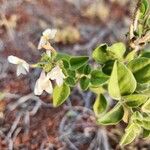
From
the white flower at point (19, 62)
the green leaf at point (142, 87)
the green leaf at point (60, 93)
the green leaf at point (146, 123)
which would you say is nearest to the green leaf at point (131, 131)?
the green leaf at point (146, 123)

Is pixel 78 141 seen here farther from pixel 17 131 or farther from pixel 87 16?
pixel 87 16

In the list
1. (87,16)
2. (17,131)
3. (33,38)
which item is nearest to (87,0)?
(87,16)

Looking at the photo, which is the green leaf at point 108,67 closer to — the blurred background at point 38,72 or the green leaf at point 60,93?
the green leaf at point 60,93

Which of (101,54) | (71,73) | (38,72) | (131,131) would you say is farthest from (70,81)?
(38,72)

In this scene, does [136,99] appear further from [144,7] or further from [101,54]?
[144,7]

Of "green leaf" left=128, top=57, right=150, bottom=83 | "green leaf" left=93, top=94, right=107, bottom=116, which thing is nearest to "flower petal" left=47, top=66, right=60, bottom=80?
"green leaf" left=128, top=57, right=150, bottom=83

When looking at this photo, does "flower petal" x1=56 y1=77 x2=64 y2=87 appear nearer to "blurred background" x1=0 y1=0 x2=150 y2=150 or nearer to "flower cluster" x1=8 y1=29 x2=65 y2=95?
"flower cluster" x1=8 y1=29 x2=65 y2=95

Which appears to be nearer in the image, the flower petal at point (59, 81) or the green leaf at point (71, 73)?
the flower petal at point (59, 81)
